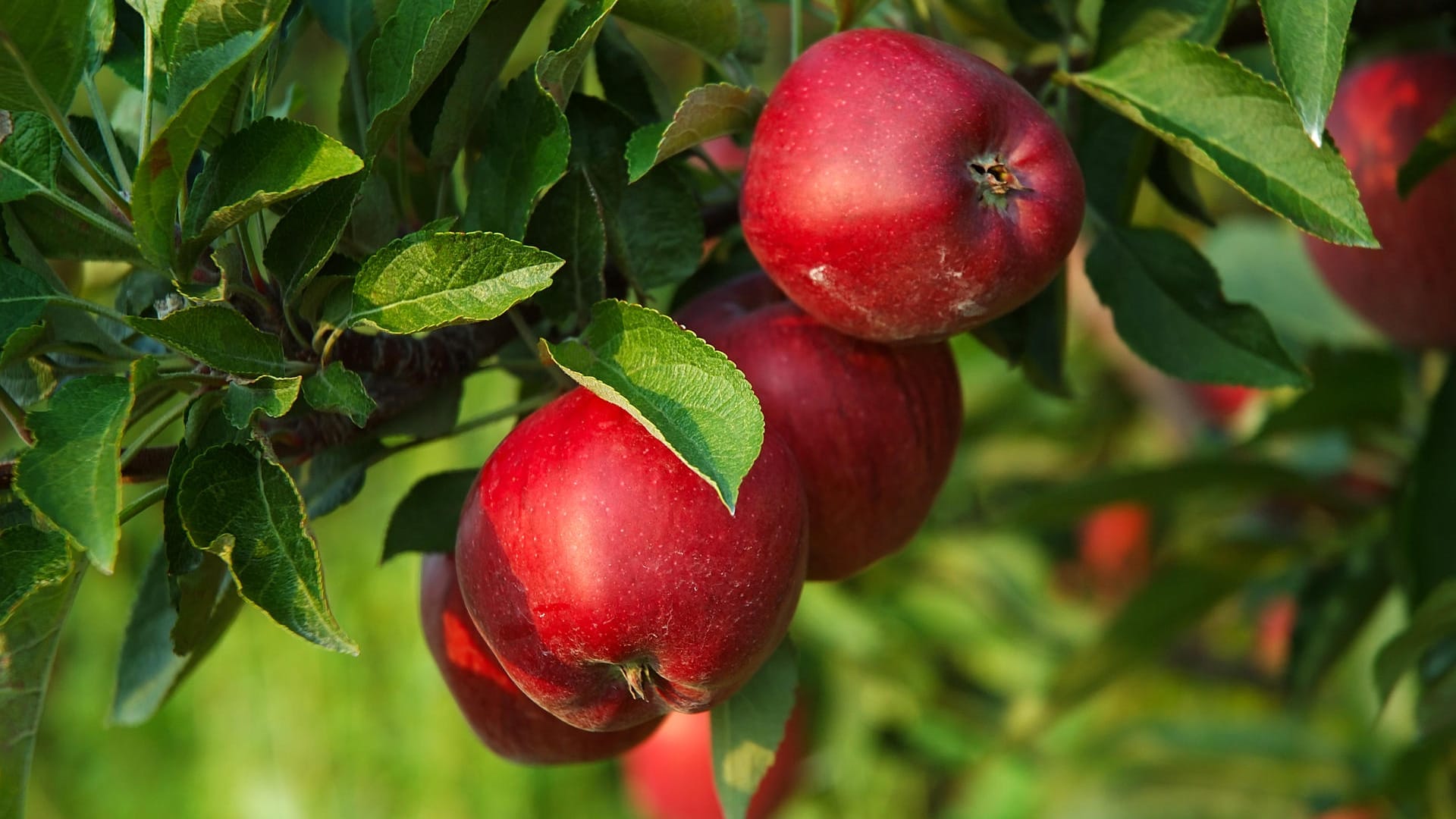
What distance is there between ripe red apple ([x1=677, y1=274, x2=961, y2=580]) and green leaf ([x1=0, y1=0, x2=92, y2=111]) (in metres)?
0.29

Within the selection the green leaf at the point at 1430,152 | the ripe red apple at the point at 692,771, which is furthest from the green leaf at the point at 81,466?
the ripe red apple at the point at 692,771

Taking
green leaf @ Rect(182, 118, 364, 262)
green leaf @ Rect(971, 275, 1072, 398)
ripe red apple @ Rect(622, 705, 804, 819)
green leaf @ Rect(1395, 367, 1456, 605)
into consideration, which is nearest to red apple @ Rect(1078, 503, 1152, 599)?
ripe red apple @ Rect(622, 705, 804, 819)

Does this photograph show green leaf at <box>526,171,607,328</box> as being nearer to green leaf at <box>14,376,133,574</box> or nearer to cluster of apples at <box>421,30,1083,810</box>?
cluster of apples at <box>421,30,1083,810</box>

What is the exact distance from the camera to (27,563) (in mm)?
493

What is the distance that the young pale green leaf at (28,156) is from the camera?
0.53 metres

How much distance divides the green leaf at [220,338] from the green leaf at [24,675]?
101mm

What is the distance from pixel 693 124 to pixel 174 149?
20 cm

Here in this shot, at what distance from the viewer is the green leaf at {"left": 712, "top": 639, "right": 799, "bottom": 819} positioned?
0.67m

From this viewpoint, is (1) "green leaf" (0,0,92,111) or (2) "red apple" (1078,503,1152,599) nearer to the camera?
(1) "green leaf" (0,0,92,111)

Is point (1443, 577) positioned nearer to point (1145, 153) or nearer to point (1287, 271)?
point (1145, 153)

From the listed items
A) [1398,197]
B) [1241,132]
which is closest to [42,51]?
[1241,132]

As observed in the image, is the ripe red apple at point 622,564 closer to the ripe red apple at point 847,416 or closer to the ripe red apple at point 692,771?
the ripe red apple at point 847,416

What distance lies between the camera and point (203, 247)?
573mm

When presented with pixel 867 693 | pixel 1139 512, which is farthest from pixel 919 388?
pixel 1139 512
